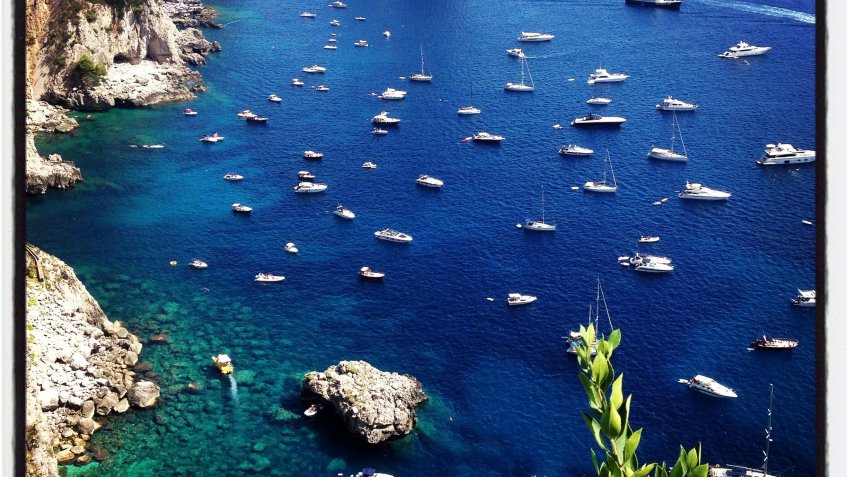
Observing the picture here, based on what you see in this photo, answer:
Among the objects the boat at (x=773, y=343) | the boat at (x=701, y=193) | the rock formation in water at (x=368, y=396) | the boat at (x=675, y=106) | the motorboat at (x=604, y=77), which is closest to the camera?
the rock formation in water at (x=368, y=396)

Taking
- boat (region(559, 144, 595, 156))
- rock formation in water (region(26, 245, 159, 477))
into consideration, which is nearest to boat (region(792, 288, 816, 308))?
boat (region(559, 144, 595, 156))

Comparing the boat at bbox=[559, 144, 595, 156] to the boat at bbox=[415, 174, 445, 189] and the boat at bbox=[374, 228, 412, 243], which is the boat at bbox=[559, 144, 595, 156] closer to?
the boat at bbox=[415, 174, 445, 189]

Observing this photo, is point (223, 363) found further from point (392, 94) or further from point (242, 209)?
point (392, 94)

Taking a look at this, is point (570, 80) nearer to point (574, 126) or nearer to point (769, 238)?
point (574, 126)

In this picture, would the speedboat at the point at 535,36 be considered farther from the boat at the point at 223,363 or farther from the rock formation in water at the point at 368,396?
the boat at the point at 223,363

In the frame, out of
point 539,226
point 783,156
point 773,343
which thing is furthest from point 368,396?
point 783,156

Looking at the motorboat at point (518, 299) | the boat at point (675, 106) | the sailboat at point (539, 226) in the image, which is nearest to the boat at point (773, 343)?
the motorboat at point (518, 299)
